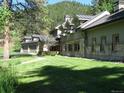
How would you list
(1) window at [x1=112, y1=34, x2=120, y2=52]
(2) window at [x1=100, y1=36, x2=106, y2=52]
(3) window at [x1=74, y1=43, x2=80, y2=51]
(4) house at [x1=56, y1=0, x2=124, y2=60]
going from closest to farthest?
(4) house at [x1=56, y1=0, x2=124, y2=60], (1) window at [x1=112, y1=34, x2=120, y2=52], (2) window at [x1=100, y1=36, x2=106, y2=52], (3) window at [x1=74, y1=43, x2=80, y2=51]

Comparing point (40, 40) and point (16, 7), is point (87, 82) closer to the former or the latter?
point (16, 7)

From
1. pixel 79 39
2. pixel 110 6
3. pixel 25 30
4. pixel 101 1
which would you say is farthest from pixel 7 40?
pixel 101 1

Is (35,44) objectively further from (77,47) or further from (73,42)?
(77,47)

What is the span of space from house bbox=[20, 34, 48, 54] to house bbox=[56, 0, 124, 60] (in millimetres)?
19510

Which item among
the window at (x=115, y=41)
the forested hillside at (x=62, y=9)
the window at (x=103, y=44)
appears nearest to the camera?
the window at (x=115, y=41)

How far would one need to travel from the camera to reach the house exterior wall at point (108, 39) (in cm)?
3219

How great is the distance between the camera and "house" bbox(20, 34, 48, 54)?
7622cm

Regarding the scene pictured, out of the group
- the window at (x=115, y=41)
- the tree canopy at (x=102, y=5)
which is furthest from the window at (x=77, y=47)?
the tree canopy at (x=102, y=5)

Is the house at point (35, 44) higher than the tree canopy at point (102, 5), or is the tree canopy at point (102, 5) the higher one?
the tree canopy at point (102, 5)

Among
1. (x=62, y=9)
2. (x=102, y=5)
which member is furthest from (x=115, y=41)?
(x=62, y=9)

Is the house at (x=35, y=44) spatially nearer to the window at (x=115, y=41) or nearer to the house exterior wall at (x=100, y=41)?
the house exterior wall at (x=100, y=41)

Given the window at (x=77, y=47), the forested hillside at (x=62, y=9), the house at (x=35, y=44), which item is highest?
the forested hillside at (x=62, y=9)

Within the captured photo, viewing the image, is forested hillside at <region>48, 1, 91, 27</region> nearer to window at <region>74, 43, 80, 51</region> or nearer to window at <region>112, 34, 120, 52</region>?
window at <region>74, 43, 80, 51</region>

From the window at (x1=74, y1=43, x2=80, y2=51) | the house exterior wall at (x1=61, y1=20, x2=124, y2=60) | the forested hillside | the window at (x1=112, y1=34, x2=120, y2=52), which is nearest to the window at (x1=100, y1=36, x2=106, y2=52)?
the house exterior wall at (x1=61, y1=20, x2=124, y2=60)
